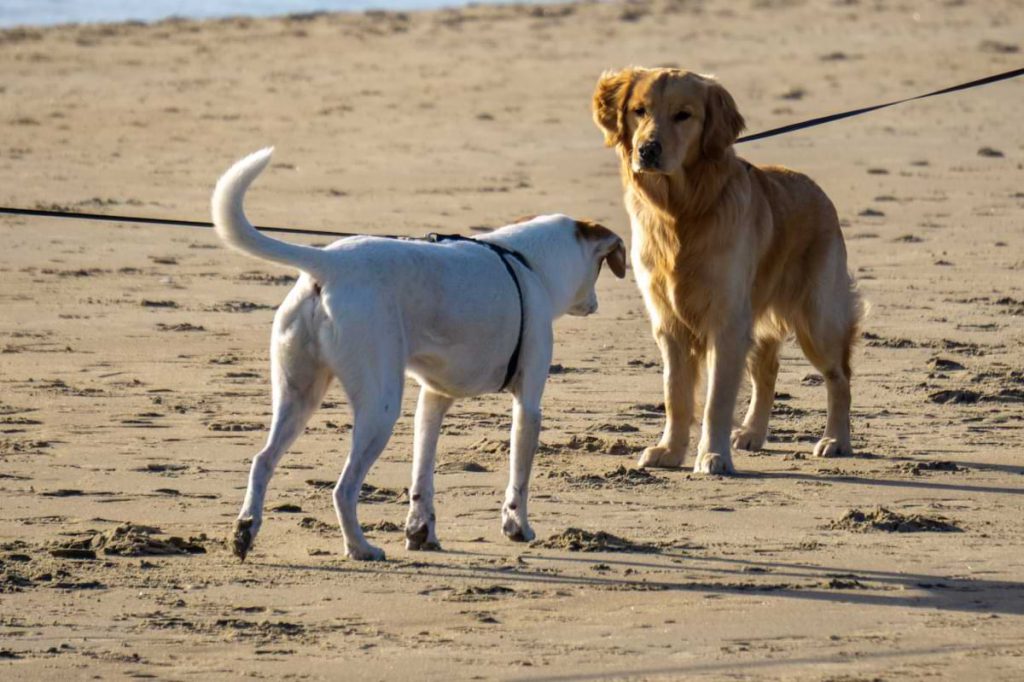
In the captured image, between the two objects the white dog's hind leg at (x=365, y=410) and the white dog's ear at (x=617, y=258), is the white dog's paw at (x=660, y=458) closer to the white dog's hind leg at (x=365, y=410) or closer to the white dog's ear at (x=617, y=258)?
the white dog's ear at (x=617, y=258)

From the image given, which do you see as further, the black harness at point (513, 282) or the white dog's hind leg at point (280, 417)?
the black harness at point (513, 282)

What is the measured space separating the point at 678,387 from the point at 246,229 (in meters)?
3.12

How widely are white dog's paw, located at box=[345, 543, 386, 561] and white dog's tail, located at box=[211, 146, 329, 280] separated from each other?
997 mm

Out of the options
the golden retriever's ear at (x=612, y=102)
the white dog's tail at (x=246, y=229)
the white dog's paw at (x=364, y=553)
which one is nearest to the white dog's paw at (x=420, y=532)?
the white dog's paw at (x=364, y=553)

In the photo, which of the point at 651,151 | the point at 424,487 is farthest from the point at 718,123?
the point at 424,487

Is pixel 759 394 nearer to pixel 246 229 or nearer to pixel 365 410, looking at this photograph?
pixel 365 410

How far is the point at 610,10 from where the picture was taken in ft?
97.1

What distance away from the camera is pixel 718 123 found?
8.45 m

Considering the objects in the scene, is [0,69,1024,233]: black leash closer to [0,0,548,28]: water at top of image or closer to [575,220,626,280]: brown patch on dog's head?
[575,220,626,280]: brown patch on dog's head

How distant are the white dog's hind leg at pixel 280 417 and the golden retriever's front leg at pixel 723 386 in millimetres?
2628

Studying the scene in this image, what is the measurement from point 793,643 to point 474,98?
644 inches

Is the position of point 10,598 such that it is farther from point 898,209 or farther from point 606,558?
point 898,209

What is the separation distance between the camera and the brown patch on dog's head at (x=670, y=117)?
834 centimetres

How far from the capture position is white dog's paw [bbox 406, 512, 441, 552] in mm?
6902
